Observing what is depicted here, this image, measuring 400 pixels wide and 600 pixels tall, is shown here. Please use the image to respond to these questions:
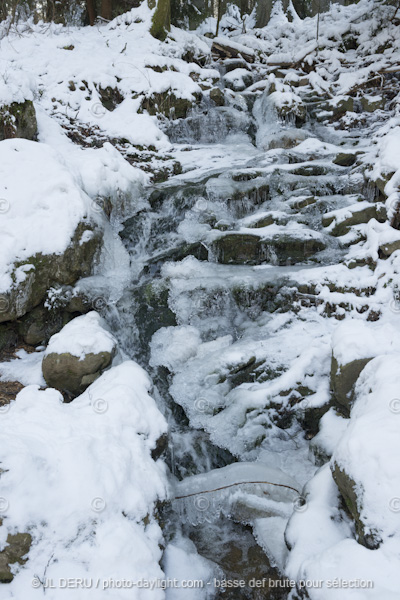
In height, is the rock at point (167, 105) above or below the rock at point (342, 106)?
above

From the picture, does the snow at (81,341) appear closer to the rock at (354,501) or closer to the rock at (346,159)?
the rock at (354,501)

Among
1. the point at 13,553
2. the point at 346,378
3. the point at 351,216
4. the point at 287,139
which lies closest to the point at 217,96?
the point at 287,139

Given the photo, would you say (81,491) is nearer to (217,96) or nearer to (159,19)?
(217,96)

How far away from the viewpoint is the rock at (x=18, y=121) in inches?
265

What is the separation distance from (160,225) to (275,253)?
222 cm

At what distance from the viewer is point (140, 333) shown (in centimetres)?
565

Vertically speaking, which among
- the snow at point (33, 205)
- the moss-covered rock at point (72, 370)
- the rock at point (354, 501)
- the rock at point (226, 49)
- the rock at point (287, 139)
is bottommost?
the moss-covered rock at point (72, 370)

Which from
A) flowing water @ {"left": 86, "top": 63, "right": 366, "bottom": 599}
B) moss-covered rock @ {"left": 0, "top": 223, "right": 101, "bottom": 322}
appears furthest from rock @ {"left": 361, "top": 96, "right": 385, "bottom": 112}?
moss-covered rock @ {"left": 0, "top": 223, "right": 101, "bottom": 322}

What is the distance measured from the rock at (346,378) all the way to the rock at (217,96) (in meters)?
10.6

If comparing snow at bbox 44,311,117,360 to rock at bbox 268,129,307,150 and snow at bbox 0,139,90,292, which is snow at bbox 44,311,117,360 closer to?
snow at bbox 0,139,90,292

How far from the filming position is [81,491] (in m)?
2.51

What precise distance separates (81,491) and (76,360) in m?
2.12

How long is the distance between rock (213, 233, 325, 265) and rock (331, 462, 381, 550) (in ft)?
13.6

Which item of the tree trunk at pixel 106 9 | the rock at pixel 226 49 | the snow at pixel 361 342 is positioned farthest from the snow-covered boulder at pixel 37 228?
the rock at pixel 226 49
